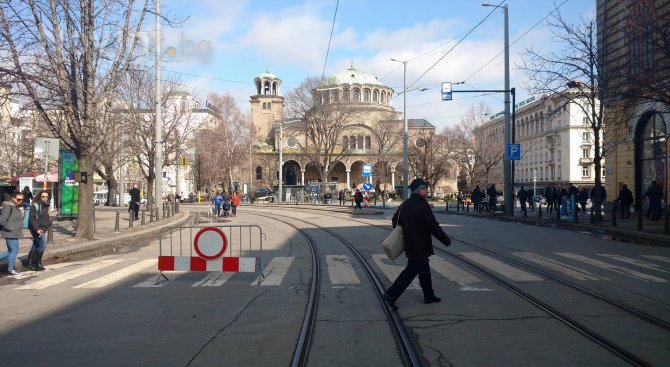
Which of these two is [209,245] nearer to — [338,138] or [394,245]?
[394,245]

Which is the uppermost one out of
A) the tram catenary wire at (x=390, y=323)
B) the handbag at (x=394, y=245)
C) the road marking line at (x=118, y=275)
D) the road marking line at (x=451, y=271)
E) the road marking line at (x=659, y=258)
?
the handbag at (x=394, y=245)

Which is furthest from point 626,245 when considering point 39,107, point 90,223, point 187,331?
point 39,107

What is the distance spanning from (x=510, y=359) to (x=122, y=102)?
103 feet

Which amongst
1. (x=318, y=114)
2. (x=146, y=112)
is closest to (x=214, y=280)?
(x=146, y=112)

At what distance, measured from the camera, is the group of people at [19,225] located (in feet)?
34.9

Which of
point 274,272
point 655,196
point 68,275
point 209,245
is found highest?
point 655,196

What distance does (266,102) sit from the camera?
91.2 m

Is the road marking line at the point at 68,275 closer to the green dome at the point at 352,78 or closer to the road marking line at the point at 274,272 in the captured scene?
the road marking line at the point at 274,272

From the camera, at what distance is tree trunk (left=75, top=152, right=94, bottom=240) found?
661 inches

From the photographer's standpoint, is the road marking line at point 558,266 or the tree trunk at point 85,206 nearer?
the road marking line at point 558,266

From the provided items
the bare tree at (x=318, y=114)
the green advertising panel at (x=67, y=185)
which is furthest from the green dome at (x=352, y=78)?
the green advertising panel at (x=67, y=185)

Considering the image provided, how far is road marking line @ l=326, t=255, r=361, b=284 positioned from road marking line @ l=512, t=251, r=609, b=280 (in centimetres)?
408

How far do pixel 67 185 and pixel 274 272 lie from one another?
1751cm

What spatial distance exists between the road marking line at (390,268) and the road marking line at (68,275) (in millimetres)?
6273
